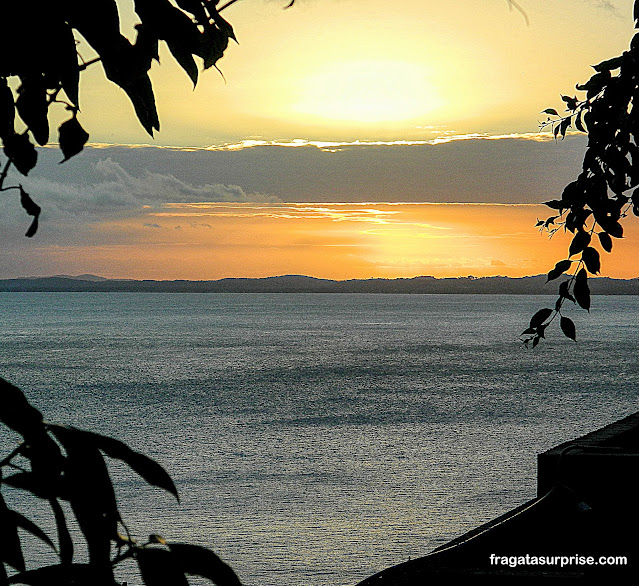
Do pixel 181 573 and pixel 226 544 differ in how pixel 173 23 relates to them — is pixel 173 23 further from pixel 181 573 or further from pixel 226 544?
pixel 226 544

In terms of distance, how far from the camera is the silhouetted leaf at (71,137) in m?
0.79

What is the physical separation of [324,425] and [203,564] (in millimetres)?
39692

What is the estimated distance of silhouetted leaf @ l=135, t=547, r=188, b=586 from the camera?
1.84 ft

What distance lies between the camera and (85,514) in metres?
0.58

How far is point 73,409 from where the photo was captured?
45.6 m

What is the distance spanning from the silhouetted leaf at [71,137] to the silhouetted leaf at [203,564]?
1.34 feet

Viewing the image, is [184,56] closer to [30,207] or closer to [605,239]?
[30,207]

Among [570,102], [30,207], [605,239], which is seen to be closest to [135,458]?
[30,207]

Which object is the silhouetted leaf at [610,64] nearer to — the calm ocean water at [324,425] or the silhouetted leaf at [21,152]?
the silhouetted leaf at [21,152]

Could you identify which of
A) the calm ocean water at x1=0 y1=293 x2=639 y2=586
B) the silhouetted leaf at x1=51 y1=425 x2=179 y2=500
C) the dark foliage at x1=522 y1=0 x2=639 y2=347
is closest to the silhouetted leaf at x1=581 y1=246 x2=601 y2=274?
the dark foliage at x1=522 y1=0 x2=639 y2=347

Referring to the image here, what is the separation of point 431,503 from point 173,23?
24920 mm

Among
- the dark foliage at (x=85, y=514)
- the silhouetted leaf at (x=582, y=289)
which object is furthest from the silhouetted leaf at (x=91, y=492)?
the silhouetted leaf at (x=582, y=289)

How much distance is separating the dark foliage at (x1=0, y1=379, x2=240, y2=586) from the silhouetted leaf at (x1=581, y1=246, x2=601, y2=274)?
184 centimetres

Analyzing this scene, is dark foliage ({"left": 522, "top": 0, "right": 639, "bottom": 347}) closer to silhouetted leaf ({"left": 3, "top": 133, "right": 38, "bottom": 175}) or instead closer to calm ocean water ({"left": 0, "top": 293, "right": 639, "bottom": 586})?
silhouetted leaf ({"left": 3, "top": 133, "right": 38, "bottom": 175})
